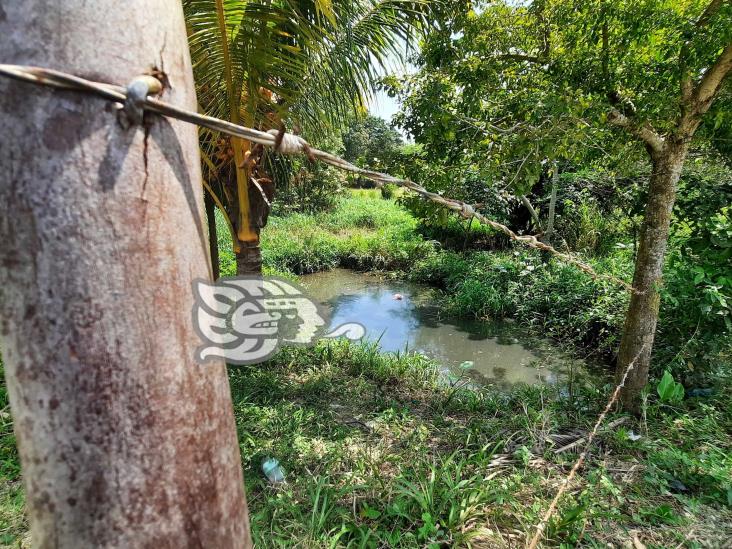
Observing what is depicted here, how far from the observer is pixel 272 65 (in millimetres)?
2518

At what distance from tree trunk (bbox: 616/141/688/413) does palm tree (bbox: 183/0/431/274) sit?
79.4 inches

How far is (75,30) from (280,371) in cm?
351

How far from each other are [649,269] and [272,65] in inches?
113

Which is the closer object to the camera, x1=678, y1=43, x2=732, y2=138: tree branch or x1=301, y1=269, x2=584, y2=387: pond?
x1=678, y1=43, x2=732, y2=138: tree branch

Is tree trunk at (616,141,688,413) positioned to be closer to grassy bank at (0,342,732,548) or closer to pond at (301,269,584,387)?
grassy bank at (0,342,732,548)

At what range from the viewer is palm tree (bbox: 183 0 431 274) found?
7.50 ft

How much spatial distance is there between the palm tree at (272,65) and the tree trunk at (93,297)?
6.12ft

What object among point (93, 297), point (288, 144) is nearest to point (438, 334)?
point (288, 144)

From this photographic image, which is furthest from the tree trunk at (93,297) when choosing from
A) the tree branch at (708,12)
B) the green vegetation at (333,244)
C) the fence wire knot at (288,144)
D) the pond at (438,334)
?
the green vegetation at (333,244)

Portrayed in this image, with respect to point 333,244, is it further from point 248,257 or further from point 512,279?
point 248,257

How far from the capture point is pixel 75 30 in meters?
0.39

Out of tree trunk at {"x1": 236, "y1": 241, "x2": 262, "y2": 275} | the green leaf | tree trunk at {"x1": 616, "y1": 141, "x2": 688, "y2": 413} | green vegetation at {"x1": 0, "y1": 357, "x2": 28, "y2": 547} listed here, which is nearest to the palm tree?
tree trunk at {"x1": 236, "y1": 241, "x2": 262, "y2": 275}

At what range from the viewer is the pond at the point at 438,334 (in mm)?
4699

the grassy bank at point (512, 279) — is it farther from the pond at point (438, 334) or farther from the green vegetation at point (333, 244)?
the pond at point (438, 334)
